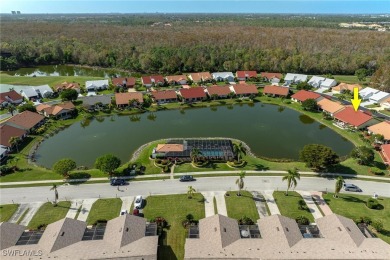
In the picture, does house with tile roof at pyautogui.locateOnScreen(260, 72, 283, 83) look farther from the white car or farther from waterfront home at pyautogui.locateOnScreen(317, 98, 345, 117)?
the white car

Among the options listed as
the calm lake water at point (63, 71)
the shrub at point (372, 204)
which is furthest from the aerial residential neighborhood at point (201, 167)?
the calm lake water at point (63, 71)

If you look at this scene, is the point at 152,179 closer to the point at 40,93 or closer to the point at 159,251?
the point at 159,251

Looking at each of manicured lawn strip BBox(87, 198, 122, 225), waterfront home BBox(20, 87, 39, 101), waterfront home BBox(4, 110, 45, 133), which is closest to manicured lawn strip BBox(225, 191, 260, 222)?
manicured lawn strip BBox(87, 198, 122, 225)

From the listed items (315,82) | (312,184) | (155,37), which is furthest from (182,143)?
(155,37)

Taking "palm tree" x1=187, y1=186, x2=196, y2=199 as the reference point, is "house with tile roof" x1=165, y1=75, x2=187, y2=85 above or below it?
above

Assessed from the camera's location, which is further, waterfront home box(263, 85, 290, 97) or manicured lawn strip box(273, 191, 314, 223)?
waterfront home box(263, 85, 290, 97)

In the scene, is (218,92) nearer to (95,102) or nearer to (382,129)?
(95,102)

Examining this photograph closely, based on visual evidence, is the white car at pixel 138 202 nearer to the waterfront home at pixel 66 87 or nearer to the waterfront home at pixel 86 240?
the waterfront home at pixel 86 240
